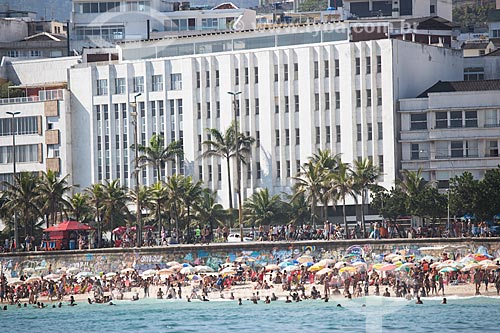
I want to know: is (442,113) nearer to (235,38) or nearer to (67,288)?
(235,38)

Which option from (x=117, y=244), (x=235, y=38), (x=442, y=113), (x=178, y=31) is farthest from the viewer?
(x=178, y=31)

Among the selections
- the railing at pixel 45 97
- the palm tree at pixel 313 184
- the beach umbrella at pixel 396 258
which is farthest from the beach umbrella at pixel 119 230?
the beach umbrella at pixel 396 258

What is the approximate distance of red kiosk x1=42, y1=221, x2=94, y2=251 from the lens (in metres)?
106

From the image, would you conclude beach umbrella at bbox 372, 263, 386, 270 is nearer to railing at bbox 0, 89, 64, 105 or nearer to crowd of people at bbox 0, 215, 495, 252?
crowd of people at bbox 0, 215, 495, 252

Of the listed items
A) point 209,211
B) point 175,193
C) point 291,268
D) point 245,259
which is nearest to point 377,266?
point 291,268

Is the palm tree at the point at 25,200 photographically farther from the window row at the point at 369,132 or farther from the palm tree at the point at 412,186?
the palm tree at the point at 412,186

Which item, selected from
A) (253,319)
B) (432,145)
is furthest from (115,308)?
(432,145)

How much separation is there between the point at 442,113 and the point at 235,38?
844 inches

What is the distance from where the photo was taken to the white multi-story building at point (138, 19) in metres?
149

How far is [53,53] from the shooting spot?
165000 mm

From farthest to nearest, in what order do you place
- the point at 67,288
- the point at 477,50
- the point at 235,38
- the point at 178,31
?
the point at 477,50 < the point at 178,31 < the point at 235,38 < the point at 67,288

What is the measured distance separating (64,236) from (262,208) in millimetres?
17568

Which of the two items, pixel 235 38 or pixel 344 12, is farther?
pixel 344 12

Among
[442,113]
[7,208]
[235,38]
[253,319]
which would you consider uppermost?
[235,38]
